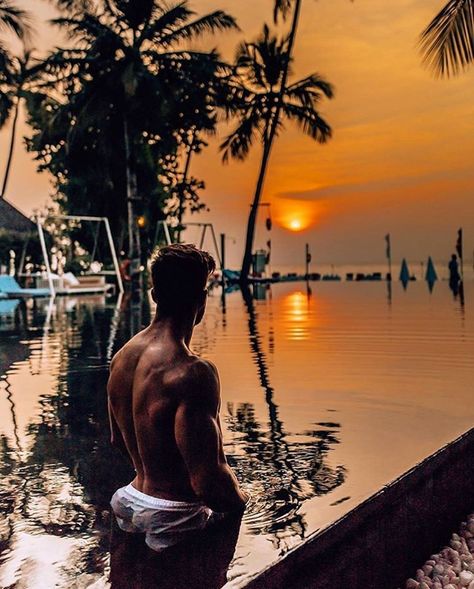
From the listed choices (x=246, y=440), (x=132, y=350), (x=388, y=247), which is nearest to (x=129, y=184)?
(x=388, y=247)

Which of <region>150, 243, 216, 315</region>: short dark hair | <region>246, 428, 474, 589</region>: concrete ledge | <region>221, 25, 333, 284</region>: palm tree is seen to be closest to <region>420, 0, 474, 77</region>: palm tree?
<region>246, 428, 474, 589</region>: concrete ledge

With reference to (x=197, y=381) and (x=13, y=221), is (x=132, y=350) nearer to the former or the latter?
(x=197, y=381)

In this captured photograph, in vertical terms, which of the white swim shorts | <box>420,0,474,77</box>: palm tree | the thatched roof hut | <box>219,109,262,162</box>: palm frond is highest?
<box>219,109,262,162</box>: palm frond

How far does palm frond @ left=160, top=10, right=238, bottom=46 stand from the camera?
2858 centimetres

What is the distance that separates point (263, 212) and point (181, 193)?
5792mm

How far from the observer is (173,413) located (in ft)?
8.36

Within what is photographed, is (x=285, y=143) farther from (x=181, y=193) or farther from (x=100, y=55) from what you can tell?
(x=100, y=55)

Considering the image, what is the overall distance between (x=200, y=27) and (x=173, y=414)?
27.6 m

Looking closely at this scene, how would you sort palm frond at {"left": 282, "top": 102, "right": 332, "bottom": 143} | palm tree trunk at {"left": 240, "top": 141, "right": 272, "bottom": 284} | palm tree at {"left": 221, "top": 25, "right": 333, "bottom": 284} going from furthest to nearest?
palm frond at {"left": 282, "top": 102, "right": 332, "bottom": 143} < palm tree at {"left": 221, "top": 25, "right": 333, "bottom": 284} < palm tree trunk at {"left": 240, "top": 141, "right": 272, "bottom": 284}

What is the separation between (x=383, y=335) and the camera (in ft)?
34.3

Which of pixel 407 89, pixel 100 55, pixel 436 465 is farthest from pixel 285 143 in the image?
pixel 436 465

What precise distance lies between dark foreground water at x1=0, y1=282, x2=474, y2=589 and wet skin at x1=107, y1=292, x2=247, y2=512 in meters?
0.17

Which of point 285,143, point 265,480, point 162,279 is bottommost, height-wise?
point 265,480

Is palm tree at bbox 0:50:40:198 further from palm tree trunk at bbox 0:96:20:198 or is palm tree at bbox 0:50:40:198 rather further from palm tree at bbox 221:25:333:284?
palm tree at bbox 221:25:333:284
